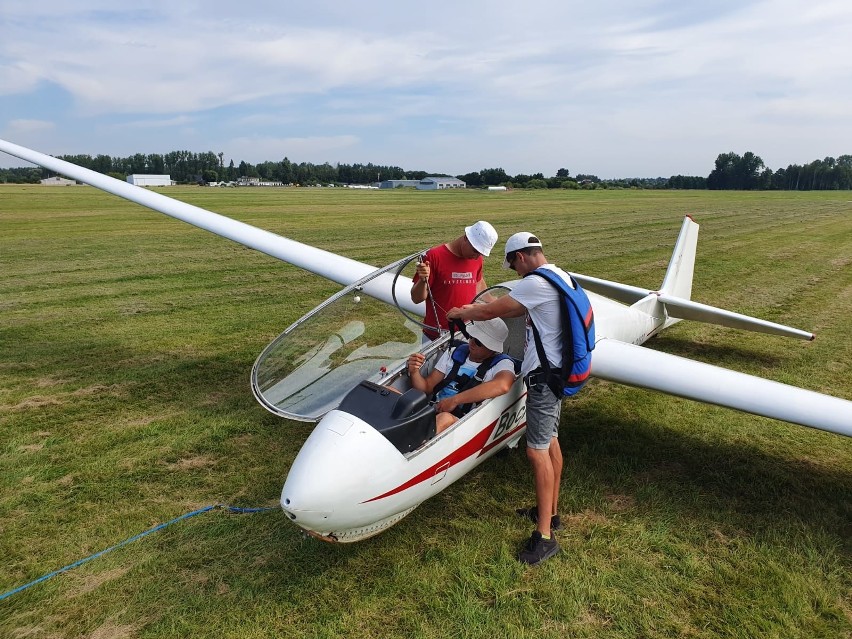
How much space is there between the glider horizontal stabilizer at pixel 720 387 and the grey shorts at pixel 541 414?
1155 mm

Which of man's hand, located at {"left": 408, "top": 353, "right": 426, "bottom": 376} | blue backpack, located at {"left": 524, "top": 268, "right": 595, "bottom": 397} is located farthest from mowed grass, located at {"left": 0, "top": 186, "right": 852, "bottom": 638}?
blue backpack, located at {"left": 524, "top": 268, "right": 595, "bottom": 397}

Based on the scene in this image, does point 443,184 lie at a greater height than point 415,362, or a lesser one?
lesser

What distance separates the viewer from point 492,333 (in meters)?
4.27

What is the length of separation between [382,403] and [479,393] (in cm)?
73

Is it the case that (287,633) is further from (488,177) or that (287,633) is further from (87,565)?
(488,177)

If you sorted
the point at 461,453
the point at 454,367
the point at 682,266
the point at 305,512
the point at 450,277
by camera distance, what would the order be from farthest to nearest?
the point at 682,266 < the point at 450,277 < the point at 454,367 < the point at 461,453 < the point at 305,512

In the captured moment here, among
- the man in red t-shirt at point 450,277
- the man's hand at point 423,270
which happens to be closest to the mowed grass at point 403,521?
the man in red t-shirt at point 450,277

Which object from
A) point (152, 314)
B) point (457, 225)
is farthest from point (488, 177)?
point (152, 314)

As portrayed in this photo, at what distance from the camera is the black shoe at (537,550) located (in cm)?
367

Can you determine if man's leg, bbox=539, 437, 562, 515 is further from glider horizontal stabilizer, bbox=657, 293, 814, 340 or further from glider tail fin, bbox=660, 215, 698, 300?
glider tail fin, bbox=660, 215, 698, 300

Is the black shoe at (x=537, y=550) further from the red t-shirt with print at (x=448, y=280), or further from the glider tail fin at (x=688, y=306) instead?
the glider tail fin at (x=688, y=306)

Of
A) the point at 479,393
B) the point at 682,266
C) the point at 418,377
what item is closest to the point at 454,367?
the point at 418,377

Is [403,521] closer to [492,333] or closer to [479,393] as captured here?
[479,393]

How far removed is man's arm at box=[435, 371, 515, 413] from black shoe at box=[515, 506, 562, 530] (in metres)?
0.92
